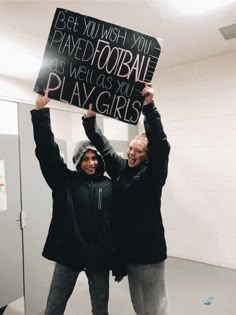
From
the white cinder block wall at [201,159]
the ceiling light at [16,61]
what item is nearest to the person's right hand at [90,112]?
the ceiling light at [16,61]

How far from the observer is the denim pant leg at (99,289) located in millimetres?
1562

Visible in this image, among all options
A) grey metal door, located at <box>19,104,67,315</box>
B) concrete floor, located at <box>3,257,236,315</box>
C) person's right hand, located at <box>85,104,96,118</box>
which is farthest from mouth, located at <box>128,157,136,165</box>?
concrete floor, located at <box>3,257,236,315</box>

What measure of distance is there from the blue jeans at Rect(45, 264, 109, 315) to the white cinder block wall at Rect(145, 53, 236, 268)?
2371 mm

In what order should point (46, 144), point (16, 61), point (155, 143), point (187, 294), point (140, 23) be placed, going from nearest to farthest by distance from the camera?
point (155, 143) → point (46, 144) → point (140, 23) → point (187, 294) → point (16, 61)

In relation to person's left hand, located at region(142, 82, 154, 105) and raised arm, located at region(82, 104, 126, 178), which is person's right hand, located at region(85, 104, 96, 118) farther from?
person's left hand, located at region(142, 82, 154, 105)

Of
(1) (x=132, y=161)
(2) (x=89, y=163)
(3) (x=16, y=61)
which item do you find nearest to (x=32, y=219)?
(2) (x=89, y=163)

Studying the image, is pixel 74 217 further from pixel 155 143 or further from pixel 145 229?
pixel 155 143

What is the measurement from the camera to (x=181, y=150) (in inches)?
151

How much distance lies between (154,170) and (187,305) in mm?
1813

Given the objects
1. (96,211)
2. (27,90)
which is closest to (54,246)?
(96,211)

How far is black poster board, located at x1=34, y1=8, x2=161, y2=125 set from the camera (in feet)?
4.58

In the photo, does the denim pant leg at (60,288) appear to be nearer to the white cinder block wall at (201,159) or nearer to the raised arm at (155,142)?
the raised arm at (155,142)

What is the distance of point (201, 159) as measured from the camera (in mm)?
3672

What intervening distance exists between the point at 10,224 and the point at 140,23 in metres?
2.18
